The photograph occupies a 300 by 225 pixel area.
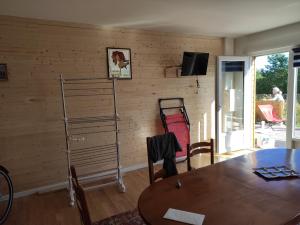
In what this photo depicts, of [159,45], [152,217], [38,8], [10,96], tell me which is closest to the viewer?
[152,217]

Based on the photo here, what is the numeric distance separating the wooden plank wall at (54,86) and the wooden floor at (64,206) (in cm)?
29

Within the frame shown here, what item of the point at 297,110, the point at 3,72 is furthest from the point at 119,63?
the point at 297,110

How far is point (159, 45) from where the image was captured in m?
3.93

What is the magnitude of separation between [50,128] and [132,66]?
1.56 meters

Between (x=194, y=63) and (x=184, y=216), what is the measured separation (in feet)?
10.7

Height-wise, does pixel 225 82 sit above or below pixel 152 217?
above

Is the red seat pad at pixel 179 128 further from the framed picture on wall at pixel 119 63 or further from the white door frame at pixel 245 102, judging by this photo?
the framed picture on wall at pixel 119 63

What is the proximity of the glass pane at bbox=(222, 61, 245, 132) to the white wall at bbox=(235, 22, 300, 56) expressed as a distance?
16.3 inches

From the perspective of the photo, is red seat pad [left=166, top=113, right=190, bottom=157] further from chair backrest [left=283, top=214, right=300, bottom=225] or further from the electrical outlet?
chair backrest [left=283, top=214, right=300, bottom=225]

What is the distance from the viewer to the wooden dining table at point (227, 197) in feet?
4.05

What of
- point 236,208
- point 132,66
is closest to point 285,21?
point 132,66

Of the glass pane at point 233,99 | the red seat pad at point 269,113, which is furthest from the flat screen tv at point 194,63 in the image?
the red seat pad at point 269,113

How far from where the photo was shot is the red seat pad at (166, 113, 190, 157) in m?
4.05

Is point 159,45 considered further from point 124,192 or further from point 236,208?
point 236,208
